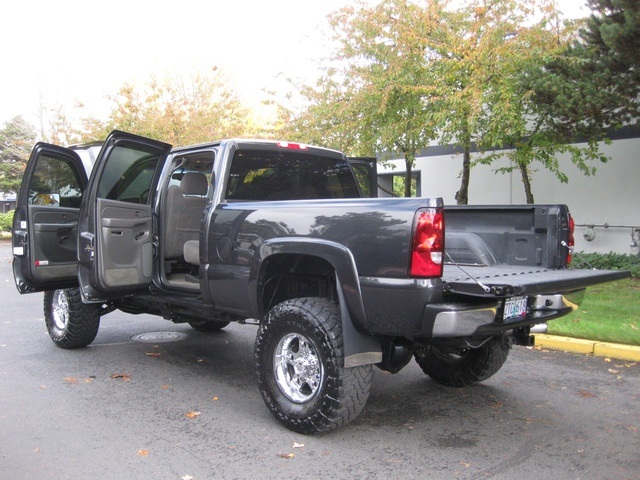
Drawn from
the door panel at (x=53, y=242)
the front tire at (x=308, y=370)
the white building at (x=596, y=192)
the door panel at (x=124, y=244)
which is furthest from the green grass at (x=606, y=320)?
the door panel at (x=53, y=242)

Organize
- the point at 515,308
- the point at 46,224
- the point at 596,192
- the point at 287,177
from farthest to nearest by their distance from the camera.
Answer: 1. the point at 596,192
2. the point at 46,224
3. the point at 287,177
4. the point at 515,308

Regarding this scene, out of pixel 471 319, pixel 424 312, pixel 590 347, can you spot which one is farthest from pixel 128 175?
pixel 590 347

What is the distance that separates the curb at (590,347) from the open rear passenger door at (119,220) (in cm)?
459

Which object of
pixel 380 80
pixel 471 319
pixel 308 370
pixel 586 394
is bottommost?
pixel 586 394

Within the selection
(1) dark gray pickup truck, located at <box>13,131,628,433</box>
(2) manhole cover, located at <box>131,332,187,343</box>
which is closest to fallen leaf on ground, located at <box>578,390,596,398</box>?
(1) dark gray pickup truck, located at <box>13,131,628,433</box>

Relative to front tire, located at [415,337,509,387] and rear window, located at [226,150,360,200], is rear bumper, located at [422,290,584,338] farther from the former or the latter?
rear window, located at [226,150,360,200]

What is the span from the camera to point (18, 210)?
20.8ft

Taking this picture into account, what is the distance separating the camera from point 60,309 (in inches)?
273

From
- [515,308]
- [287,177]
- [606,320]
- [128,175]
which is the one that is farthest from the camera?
[606,320]

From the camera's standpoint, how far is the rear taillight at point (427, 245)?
373 centimetres

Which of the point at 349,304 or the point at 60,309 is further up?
the point at 349,304

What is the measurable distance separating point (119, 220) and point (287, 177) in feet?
5.40

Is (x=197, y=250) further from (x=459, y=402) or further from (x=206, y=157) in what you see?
(x=459, y=402)

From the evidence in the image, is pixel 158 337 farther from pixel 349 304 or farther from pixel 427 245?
pixel 427 245
